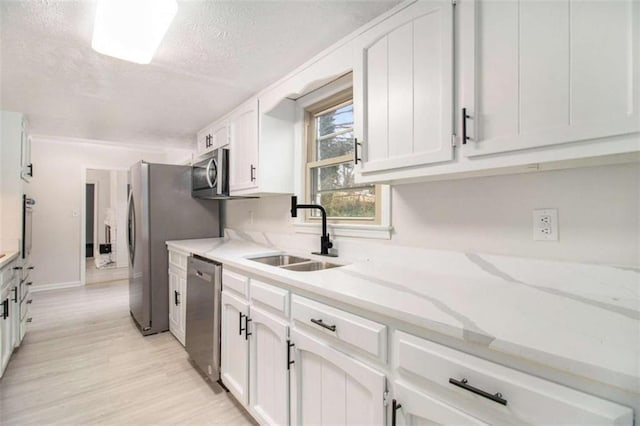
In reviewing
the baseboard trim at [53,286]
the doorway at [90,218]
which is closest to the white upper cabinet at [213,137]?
the baseboard trim at [53,286]

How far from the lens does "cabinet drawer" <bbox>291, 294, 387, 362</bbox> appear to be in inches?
38.0

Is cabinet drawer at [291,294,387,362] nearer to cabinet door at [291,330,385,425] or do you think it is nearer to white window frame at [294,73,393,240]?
cabinet door at [291,330,385,425]

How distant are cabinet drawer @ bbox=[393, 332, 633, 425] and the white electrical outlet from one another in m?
0.66

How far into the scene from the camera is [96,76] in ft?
6.77

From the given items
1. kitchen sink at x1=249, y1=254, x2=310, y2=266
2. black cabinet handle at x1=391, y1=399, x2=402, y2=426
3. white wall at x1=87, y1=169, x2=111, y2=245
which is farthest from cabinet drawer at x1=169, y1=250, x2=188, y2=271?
white wall at x1=87, y1=169, x2=111, y2=245

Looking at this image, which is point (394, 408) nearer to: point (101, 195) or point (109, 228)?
point (109, 228)

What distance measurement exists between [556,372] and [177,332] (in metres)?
2.88

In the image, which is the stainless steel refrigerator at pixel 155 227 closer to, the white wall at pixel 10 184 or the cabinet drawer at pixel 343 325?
the white wall at pixel 10 184

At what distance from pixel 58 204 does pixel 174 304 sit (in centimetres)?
311

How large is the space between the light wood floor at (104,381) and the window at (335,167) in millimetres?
1386

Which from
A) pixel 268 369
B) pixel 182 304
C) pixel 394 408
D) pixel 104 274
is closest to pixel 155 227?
pixel 182 304

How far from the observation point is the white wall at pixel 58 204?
430cm

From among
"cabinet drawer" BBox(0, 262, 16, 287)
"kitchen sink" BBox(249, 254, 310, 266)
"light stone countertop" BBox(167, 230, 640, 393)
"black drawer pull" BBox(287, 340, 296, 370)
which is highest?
"light stone countertop" BBox(167, 230, 640, 393)

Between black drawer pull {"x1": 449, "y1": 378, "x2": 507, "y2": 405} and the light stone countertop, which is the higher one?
the light stone countertop
